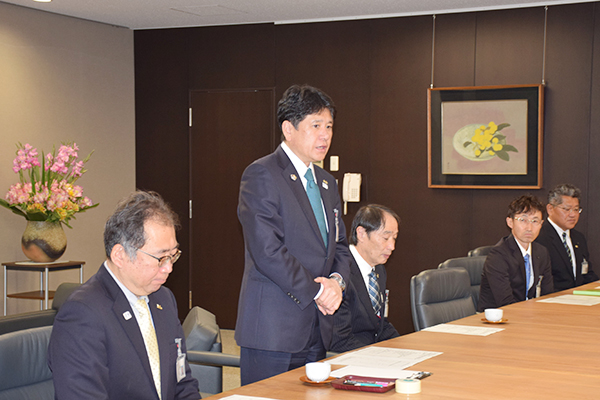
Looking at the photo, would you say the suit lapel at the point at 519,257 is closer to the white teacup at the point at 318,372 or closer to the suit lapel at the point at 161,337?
the white teacup at the point at 318,372

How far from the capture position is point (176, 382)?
220cm

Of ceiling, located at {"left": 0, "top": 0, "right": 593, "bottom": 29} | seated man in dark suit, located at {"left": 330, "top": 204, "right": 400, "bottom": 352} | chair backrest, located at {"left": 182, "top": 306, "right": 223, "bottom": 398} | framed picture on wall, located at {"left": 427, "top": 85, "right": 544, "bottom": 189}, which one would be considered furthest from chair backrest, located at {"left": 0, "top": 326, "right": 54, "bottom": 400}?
framed picture on wall, located at {"left": 427, "top": 85, "right": 544, "bottom": 189}

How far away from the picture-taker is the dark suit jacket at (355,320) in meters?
3.22

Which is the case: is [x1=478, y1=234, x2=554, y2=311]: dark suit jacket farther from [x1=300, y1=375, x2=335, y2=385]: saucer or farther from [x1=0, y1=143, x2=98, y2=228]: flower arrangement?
[x1=0, y1=143, x2=98, y2=228]: flower arrangement

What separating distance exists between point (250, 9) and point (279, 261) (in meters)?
4.24

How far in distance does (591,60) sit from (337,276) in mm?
4041

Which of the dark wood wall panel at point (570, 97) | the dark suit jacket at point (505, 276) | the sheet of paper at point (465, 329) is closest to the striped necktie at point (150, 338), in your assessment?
the sheet of paper at point (465, 329)

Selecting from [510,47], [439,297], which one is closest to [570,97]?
[510,47]

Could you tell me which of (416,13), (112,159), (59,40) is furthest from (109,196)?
(416,13)

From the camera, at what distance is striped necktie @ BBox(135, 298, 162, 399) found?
2088 millimetres

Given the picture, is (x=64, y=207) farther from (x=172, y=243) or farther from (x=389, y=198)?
(x=172, y=243)

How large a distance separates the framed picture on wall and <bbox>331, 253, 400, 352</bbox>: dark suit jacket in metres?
3.22

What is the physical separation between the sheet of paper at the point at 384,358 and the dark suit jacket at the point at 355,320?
55 centimetres

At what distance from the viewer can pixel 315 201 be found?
3.09m
